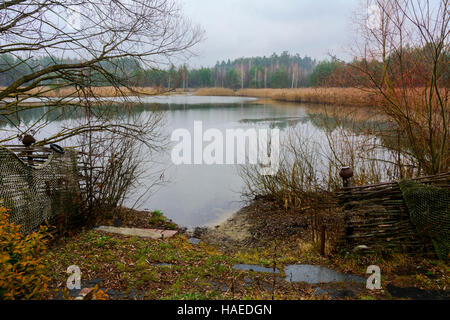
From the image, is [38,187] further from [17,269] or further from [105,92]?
[105,92]

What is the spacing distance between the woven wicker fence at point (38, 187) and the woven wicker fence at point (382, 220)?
4374 mm

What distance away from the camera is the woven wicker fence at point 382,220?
4691 mm

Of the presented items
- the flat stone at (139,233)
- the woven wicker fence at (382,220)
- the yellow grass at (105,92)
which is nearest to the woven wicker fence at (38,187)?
the flat stone at (139,233)

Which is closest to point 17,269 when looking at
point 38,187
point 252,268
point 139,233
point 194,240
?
point 38,187

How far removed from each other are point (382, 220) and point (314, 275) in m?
1.34

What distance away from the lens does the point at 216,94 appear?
60.8 meters

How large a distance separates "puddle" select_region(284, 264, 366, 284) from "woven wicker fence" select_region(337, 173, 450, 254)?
73 centimetres

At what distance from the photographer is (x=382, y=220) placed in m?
4.83

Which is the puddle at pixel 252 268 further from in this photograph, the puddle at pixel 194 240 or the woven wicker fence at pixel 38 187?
the woven wicker fence at pixel 38 187

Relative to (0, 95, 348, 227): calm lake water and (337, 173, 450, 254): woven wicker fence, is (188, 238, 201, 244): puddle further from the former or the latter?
(337, 173, 450, 254): woven wicker fence
